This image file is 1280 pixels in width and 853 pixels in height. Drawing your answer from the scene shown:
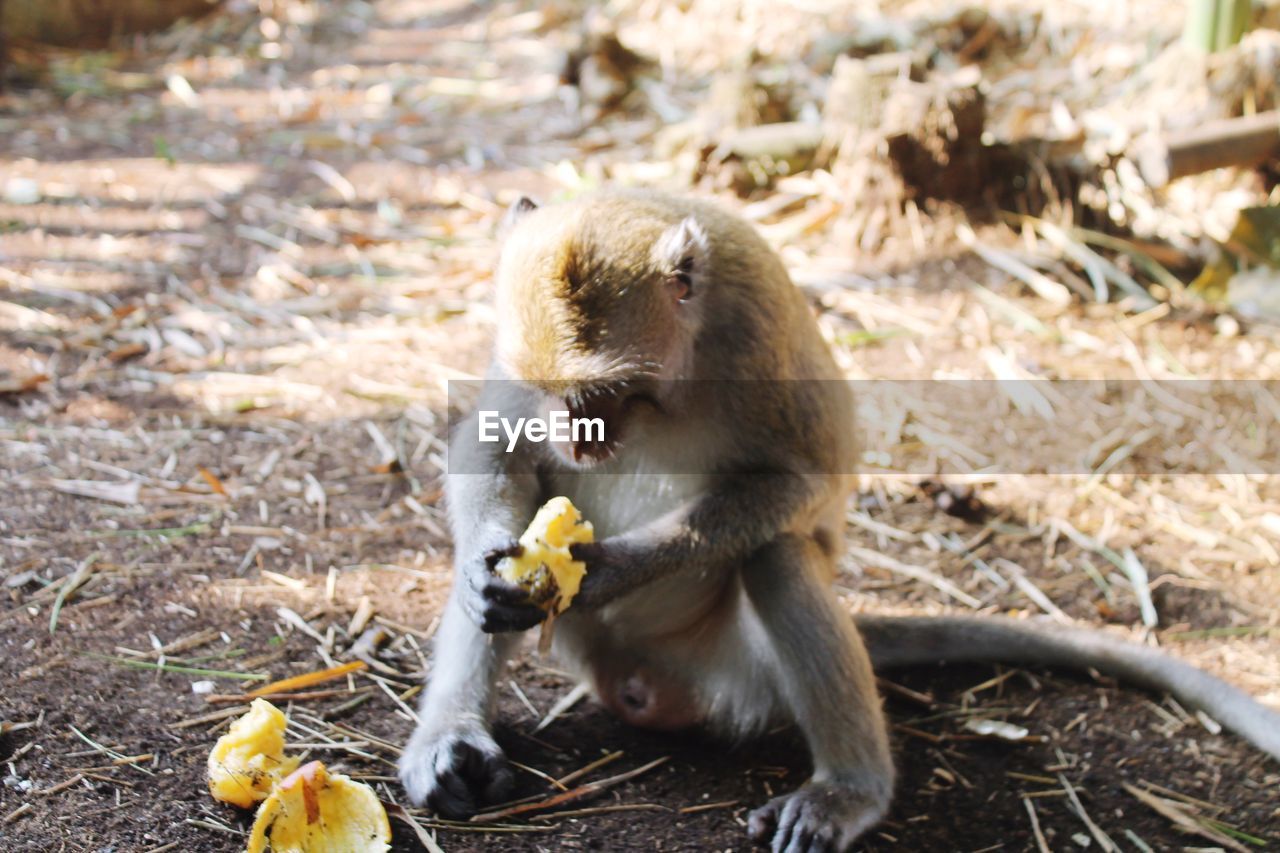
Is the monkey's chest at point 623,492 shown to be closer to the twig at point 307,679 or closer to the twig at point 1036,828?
the twig at point 307,679

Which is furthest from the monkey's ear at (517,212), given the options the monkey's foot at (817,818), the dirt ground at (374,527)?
the monkey's foot at (817,818)

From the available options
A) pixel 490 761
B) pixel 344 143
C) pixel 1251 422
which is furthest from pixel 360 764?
pixel 344 143

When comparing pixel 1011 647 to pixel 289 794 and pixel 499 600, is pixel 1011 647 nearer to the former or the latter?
pixel 499 600

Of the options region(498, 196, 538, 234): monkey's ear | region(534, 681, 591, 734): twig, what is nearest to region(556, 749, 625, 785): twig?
region(534, 681, 591, 734): twig

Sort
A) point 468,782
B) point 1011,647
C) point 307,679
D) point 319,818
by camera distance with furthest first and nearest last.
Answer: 1. point 1011,647
2. point 307,679
3. point 468,782
4. point 319,818

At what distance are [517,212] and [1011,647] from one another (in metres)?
2.49

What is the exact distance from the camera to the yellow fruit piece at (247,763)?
3.54 metres

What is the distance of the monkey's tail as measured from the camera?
15.2ft

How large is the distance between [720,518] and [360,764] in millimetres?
1420

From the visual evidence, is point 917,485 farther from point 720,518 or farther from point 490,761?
point 490,761

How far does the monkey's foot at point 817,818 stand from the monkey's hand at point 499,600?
3.22 ft

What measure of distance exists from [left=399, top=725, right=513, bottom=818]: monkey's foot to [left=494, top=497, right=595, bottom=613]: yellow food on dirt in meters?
0.56

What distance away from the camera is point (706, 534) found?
13.3ft

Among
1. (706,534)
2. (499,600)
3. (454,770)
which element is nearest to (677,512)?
(706,534)
